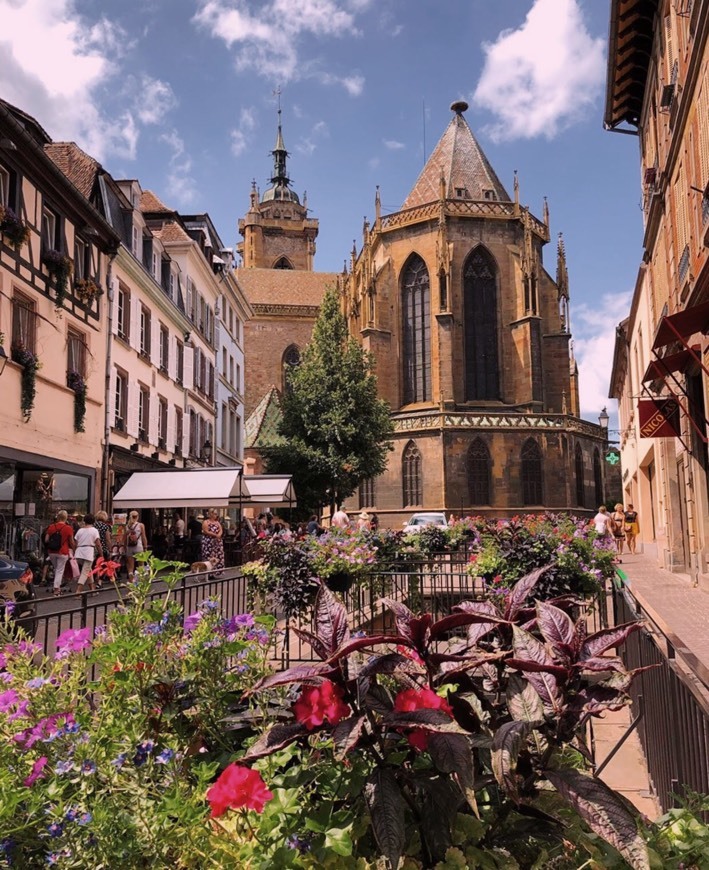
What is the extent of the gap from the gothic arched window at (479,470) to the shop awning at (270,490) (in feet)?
60.4

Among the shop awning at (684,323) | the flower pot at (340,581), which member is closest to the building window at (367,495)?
the shop awning at (684,323)

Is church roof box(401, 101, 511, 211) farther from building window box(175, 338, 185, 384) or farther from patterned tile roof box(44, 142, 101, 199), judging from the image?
patterned tile roof box(44, 142, 101, 199)

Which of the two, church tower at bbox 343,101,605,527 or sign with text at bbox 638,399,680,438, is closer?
sign with text at bbox 638,399,680,438

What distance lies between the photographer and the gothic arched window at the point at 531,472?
44.3 m

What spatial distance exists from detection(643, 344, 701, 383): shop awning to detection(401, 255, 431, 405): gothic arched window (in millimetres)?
31412

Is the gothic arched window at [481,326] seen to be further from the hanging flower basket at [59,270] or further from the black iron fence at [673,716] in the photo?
the black iron fence at [673,716]

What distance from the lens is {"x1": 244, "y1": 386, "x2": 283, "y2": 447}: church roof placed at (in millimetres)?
49947

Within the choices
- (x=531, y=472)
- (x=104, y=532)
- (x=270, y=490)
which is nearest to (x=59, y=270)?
(x=104, y=532)

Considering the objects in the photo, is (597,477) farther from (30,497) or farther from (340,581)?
(340,581)

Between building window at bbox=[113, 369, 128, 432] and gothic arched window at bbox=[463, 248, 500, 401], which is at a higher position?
gothic arched window at bbox=[463, 248, 500, 401]

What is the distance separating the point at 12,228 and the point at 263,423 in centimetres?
3622

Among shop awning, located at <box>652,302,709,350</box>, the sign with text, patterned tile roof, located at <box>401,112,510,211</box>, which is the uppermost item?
patterned tile roof, located at <box>401,112,510,211</box>

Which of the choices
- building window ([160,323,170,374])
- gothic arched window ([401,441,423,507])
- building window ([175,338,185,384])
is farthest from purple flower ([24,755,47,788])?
gothic arched window ([401,441,423,507])

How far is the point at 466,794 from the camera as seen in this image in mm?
1771
